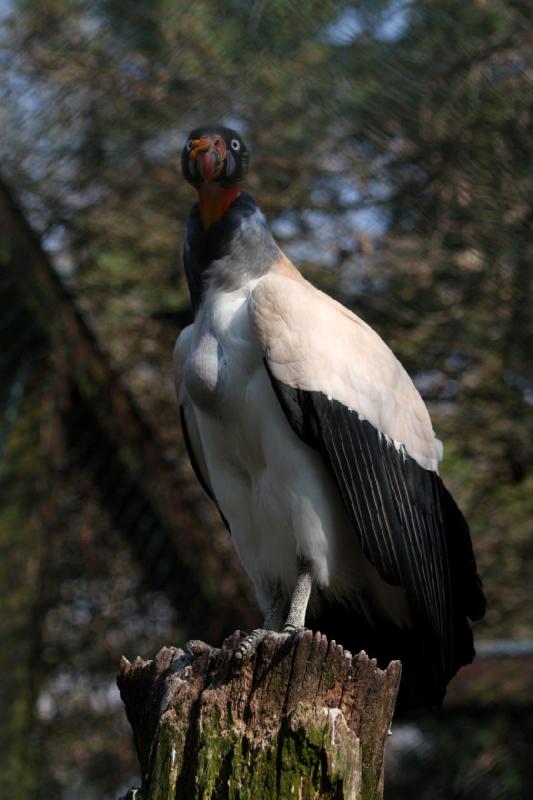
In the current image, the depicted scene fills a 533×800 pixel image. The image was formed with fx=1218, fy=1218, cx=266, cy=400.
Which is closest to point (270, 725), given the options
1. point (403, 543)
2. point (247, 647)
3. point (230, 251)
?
point (247, 647)

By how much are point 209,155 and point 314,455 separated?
84cm

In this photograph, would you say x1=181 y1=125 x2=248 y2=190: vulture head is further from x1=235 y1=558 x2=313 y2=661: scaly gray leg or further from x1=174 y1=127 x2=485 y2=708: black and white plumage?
x1=235 y1=558 x2=313 y2=661: scaly gray leg

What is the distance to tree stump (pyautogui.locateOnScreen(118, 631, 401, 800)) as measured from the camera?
Result: 236 centimetres

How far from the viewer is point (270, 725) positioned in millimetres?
2436

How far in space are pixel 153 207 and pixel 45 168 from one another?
56cm

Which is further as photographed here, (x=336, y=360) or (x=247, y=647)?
(x=336, y=360)

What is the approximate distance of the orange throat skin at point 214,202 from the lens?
10.9 feet

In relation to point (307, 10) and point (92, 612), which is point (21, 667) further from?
point (307, 10)

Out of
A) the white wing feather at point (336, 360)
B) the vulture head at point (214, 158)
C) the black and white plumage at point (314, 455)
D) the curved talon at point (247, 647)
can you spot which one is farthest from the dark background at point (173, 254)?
the curved talon at point (247, 647)

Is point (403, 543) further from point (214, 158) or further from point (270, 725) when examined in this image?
point (214, 158)

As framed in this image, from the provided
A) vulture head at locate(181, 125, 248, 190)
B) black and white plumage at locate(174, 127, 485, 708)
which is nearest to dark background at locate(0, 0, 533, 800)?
vulture head at locate(181, 125, 248, 190)

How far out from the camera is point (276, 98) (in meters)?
4.84

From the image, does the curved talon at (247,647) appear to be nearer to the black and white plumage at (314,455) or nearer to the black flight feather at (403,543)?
the black and white plumage at (314,455)

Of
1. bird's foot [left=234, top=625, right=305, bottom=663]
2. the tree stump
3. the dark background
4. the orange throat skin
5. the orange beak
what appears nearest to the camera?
the tree stump
